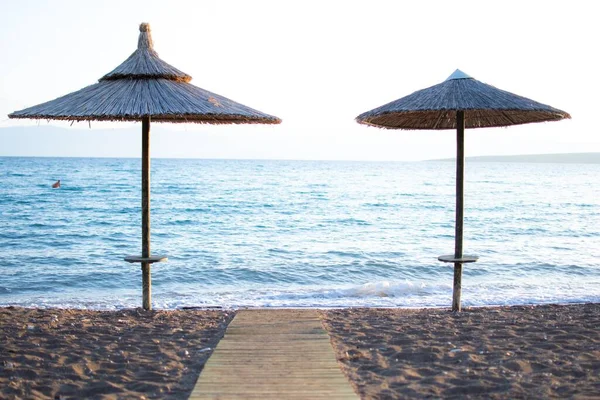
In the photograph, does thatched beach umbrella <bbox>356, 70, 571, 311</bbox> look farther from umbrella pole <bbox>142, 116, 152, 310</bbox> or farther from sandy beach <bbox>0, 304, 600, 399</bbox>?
umbrella pole <bbox>142, 116, 152, 310</bbox>

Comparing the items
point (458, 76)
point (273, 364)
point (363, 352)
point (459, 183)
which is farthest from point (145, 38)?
point (363, 352)

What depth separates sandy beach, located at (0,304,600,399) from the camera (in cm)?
391

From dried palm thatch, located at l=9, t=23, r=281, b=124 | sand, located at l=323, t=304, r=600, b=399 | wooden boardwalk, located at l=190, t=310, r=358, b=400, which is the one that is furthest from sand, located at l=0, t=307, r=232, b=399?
dried palm thatch, located at l=9, t=23, r=281, b=124

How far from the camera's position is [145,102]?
18.0 ft

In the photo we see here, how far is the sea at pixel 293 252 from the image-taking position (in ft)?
30.3

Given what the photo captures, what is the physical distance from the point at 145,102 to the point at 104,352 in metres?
2.25

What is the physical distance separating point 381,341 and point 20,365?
111 inches

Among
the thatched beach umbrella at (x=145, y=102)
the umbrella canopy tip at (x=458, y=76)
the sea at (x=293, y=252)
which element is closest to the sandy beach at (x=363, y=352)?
the thatched beach umbrella at (x=145, y=102)

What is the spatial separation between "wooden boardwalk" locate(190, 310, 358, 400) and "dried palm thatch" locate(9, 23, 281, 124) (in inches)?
78.6

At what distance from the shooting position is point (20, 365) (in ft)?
14.1

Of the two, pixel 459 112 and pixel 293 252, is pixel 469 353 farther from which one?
pixel 293 252

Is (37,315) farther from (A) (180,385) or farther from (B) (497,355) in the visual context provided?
(B) (497,355)

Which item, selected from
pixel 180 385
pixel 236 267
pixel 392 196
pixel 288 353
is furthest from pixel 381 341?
pixel 392 196

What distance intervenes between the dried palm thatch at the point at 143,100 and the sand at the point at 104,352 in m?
1.95
